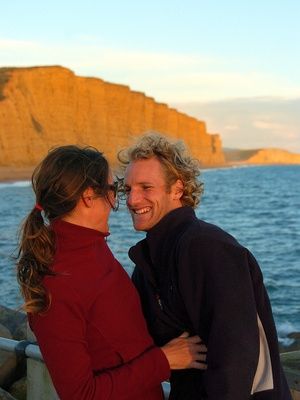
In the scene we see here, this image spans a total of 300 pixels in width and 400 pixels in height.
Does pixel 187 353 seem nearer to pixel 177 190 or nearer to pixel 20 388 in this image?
pixel 177 190

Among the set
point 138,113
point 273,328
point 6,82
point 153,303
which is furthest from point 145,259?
point 138,113

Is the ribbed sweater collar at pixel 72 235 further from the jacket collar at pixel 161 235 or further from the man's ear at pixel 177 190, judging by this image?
the man's ear at pixel 177 190

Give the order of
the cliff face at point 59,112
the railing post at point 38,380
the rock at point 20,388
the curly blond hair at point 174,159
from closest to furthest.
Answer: the curly blond hair at point 174,159, the railing post at point 38,380, the rock at point 20,388, the cliff face at point 59,112

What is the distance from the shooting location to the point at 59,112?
280 feet

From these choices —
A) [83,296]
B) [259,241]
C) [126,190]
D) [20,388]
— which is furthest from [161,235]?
[259,241]

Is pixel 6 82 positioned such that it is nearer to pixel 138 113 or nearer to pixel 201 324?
pixel 138 113

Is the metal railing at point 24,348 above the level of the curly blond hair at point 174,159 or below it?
below

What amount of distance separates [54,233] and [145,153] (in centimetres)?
47

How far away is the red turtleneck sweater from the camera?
6.56 ft

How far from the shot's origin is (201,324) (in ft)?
6.84

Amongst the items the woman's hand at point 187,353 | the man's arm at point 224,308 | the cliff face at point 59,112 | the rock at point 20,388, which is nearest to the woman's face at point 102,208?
the man's arm at point 224,308

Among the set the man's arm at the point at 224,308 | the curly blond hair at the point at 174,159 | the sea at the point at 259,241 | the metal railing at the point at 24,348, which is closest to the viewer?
the man's arm at the point at 224,308

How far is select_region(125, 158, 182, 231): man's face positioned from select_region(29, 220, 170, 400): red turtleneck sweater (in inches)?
9.7

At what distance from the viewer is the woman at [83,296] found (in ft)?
6.57
